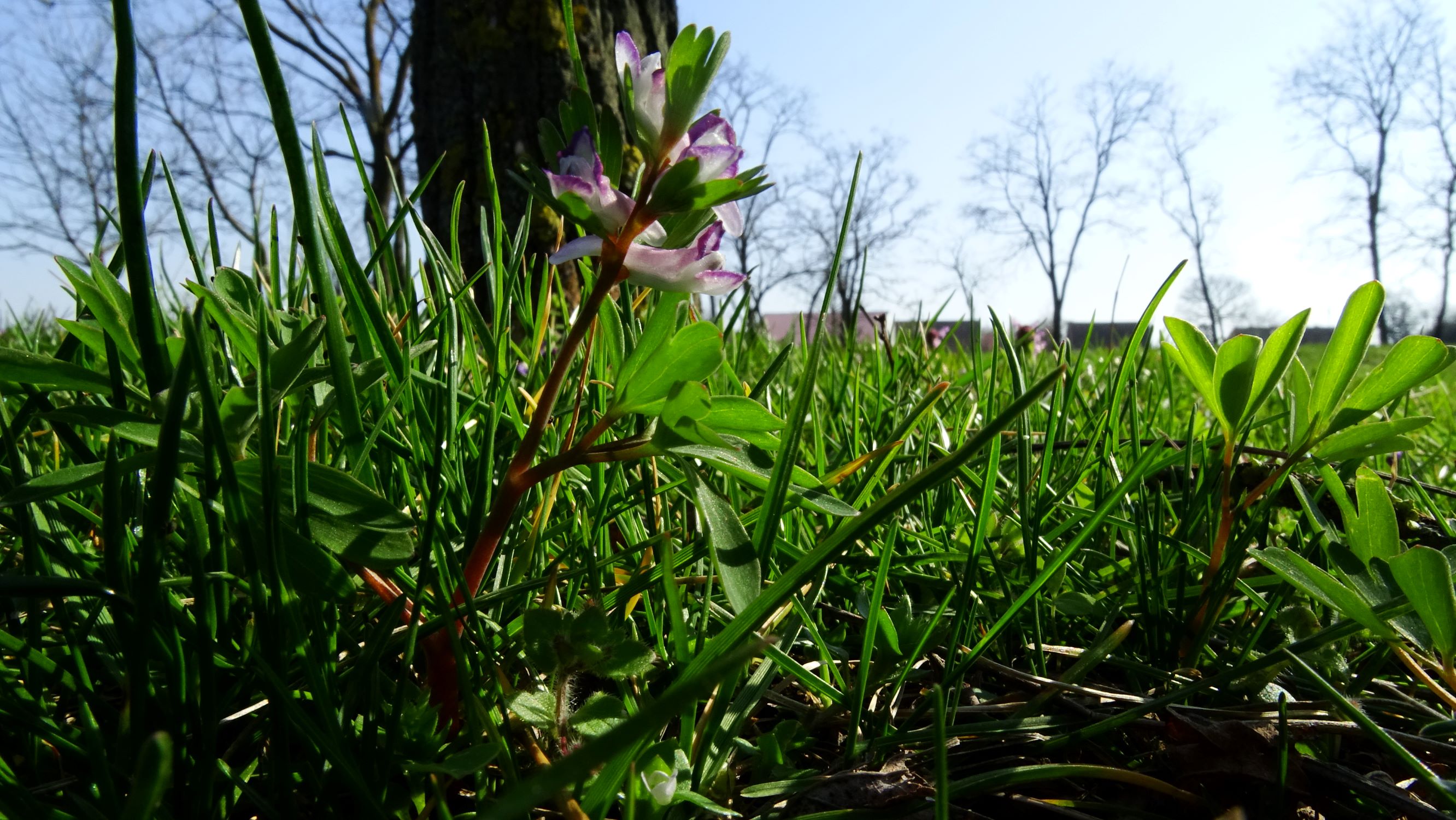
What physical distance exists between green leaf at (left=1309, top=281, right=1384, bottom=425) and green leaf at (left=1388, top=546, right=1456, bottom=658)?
0.63 ft

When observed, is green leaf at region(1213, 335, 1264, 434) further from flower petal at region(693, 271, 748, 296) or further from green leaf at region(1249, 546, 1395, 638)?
flower petal at region(693, 271, 748, 296)

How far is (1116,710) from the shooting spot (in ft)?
1.84

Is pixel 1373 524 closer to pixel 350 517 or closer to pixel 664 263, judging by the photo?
pixel 664 263

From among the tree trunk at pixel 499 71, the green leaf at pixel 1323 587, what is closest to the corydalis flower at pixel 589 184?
the green leaf at pixel 1323 587

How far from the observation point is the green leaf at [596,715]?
43 cm

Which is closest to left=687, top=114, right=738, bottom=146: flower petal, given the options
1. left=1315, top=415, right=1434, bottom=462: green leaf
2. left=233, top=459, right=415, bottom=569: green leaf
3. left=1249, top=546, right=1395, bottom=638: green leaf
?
left=233, top=459, right=415, bottom=569: green leaf

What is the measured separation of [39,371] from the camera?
415mm

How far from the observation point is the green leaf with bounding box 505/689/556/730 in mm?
436

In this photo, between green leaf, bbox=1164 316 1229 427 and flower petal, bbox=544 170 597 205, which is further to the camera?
green leaf, bbox=1164 316 1229 427

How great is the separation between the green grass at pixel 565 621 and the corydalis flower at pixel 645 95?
0.40 ft

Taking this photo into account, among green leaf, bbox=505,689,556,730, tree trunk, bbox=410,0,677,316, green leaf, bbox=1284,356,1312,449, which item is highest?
tree trunk, bbox=410,0,677,316

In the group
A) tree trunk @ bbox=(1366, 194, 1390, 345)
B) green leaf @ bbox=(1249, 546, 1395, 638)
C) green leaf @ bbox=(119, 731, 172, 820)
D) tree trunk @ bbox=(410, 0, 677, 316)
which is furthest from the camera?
tree trunk @ bbox=(1366, 194, 1390, 345)

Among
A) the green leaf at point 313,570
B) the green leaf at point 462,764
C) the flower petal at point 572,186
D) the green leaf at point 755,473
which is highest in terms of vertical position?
the flower petal at point 572,186

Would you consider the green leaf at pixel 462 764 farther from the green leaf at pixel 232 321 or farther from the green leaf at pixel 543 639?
the green leaf at pixel 232 321
